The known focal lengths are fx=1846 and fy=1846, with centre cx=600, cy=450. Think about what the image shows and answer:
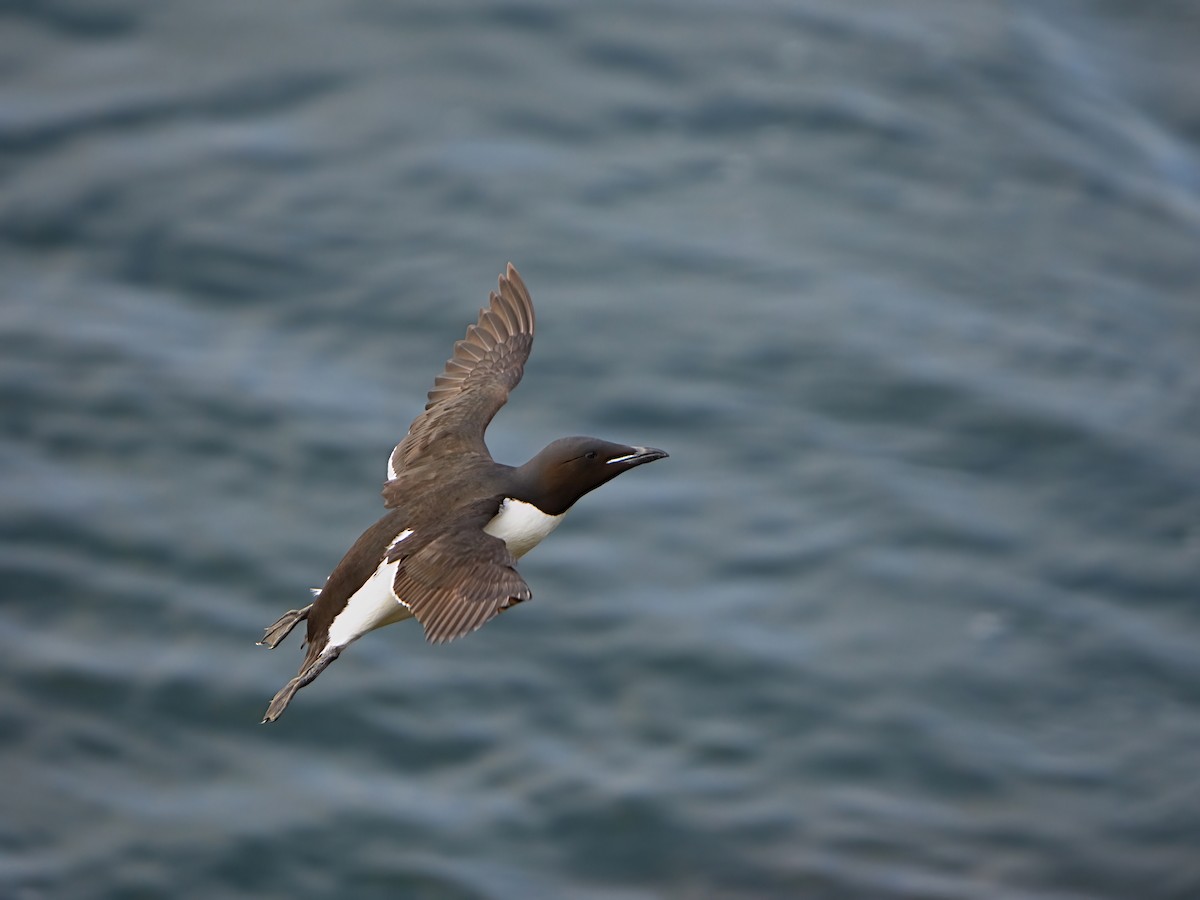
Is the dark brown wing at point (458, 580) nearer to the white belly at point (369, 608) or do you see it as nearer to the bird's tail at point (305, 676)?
the white belly at point (369, 608)

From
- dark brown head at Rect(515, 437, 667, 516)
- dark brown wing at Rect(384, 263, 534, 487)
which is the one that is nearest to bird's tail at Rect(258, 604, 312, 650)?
dark brown wing at Rect(384, 263, 534, 487)

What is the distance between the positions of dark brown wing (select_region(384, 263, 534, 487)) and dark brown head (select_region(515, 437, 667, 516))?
0.68m

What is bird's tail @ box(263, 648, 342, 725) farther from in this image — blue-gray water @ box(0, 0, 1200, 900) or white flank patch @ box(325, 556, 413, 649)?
blue-gray water @ box(0, 0, 1200, 900)

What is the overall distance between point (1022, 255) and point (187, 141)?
12338 mm

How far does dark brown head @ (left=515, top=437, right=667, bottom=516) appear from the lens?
1025 cm

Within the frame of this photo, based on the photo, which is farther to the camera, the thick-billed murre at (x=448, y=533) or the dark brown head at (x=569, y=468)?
the dark brown head at (x=569, y=468)

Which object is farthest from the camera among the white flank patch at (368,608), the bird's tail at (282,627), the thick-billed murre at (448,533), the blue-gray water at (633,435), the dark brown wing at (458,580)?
the blue-gray water at (633,435)

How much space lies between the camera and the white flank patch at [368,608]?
32.6ft

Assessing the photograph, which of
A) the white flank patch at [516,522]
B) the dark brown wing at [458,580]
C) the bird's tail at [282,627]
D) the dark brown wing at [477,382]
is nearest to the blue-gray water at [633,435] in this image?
the dark brown wing at [477,382]

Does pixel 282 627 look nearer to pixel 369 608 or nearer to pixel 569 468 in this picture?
pixel 369 608

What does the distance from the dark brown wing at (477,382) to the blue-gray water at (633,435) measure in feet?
30.2

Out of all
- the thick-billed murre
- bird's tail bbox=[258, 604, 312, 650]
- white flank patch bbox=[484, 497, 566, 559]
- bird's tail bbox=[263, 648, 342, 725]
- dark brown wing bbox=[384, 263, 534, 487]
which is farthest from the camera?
dark brown wing bbox=[384, 263, 534, 487]

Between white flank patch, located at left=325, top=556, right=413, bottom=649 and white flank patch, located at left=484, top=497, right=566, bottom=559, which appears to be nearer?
white flank patch, located at left=325, top=556, right=413, bottom=649

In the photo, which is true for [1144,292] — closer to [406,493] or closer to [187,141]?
[187,141]
